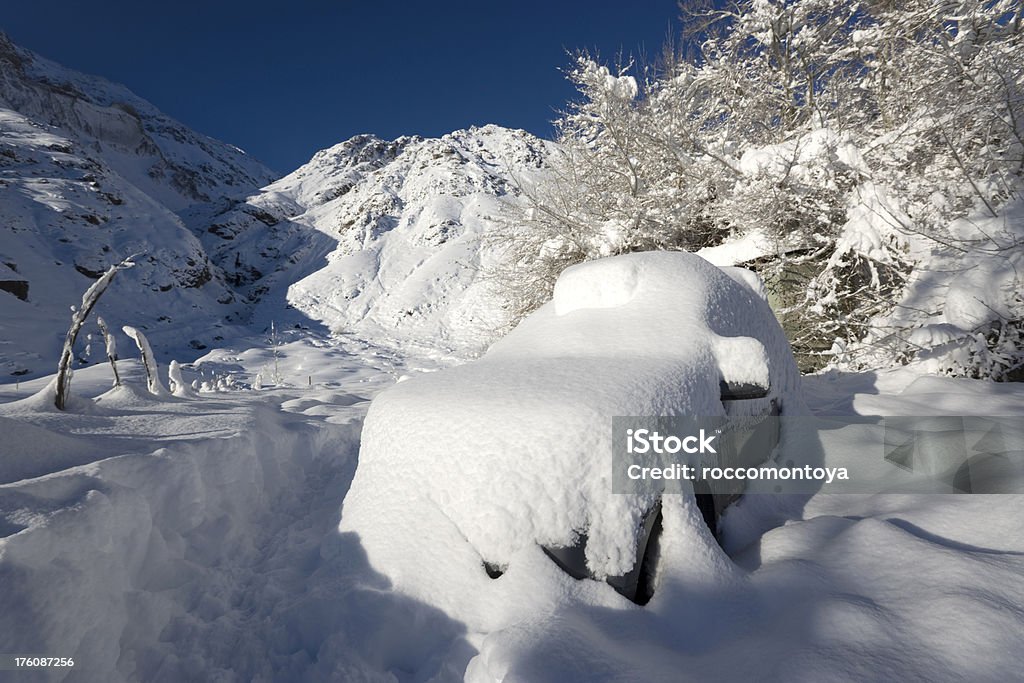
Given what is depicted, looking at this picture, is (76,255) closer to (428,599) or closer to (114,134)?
(428,599)

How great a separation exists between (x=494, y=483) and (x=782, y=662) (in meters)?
1.12

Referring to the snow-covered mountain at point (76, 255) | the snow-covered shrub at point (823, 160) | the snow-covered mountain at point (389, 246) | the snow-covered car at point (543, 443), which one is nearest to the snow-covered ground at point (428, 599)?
the snow-covered car at point (543, 443)

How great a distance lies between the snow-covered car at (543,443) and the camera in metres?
1.79

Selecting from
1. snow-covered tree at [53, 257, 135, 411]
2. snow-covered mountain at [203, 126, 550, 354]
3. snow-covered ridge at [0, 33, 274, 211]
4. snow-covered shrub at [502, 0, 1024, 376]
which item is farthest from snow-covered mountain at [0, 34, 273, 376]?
snow-covered ridge at [0, 33, 274, 211]

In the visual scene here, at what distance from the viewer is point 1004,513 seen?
6.13ft

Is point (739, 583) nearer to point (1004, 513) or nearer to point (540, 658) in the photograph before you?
point (540, 658)

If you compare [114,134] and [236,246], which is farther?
[114,134]

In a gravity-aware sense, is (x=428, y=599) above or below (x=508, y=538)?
below

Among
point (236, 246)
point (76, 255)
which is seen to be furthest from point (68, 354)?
point (236, 246)

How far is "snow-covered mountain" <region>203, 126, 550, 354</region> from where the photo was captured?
2506cm

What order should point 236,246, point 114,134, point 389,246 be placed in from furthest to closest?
1. point 114,134
2. point 236,246
3. point 389,246

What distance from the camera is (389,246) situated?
108ft
